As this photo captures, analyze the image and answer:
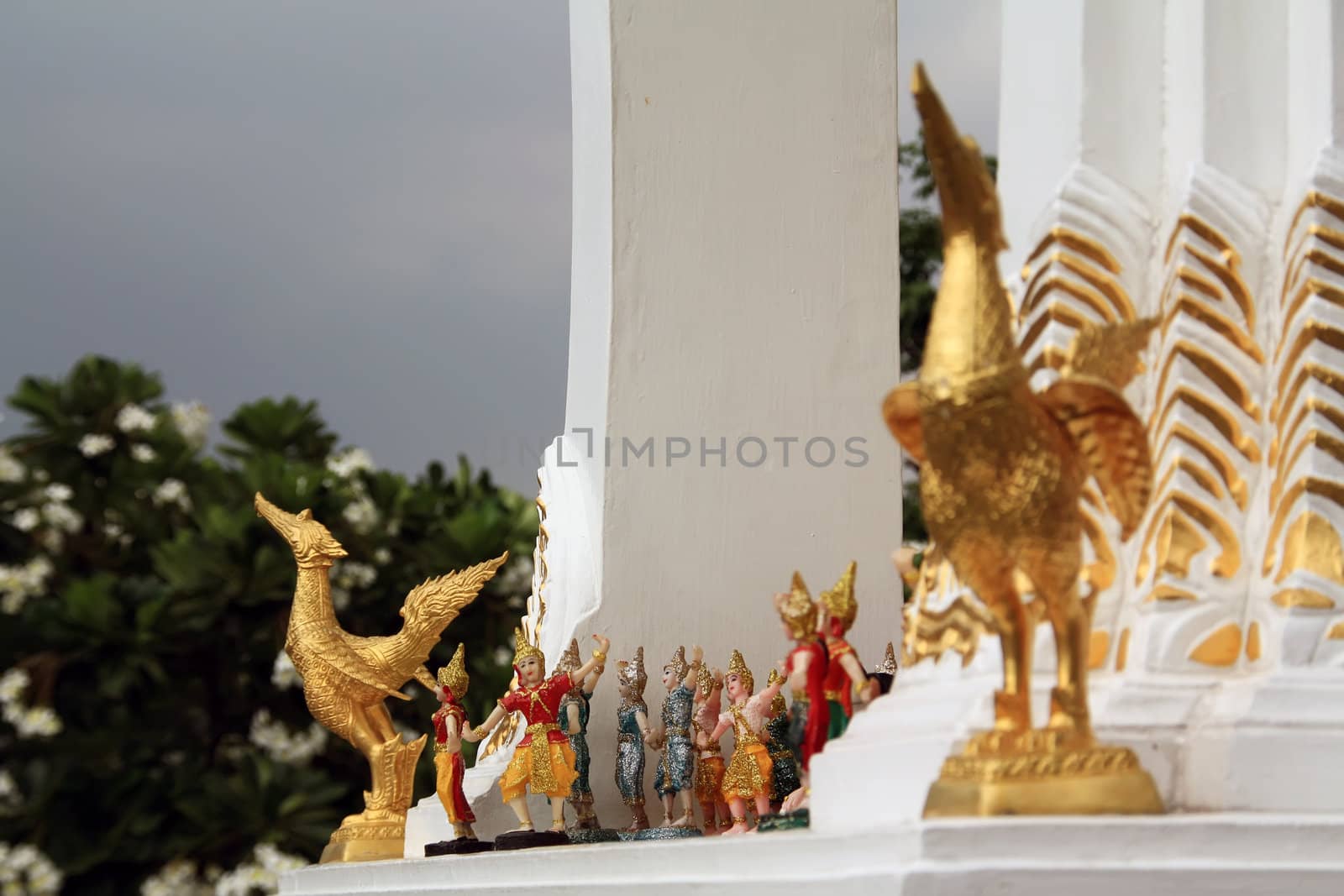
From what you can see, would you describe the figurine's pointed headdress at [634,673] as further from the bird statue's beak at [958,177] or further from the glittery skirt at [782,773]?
the bird statue's beak at [958,177]

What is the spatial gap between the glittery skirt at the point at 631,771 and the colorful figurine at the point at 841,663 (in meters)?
1.47

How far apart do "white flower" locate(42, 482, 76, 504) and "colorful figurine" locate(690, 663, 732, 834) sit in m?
7.26

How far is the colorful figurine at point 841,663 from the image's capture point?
5.17 meters

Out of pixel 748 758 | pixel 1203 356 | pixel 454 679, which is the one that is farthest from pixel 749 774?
pixel 1203 356

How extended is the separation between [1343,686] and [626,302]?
3.98 metres

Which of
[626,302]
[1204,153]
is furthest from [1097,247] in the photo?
[626,302]

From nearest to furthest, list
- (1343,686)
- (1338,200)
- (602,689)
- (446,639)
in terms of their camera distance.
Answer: (1343,686), (1338,200), (602,689), (446,639)

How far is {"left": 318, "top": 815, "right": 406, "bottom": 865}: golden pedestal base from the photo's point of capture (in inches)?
291

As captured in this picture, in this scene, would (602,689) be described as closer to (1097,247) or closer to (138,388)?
(1097,247)

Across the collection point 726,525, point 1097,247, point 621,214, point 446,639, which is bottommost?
point 446,639

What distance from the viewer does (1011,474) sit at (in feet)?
12.0

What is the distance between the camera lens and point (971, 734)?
162 inches

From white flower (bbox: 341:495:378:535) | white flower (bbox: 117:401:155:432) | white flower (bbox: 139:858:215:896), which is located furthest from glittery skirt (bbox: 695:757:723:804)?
white flower (bbox: 117:401:155:432)

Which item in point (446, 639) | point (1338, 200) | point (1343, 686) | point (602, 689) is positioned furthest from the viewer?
point (446, 639)
